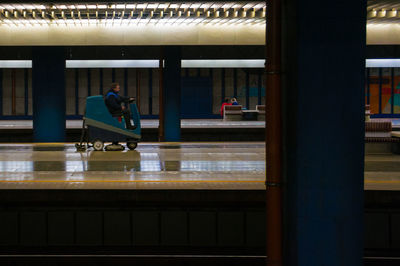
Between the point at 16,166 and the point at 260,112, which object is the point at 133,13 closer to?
the point at 16,166

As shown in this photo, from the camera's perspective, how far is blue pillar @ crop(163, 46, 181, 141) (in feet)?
57.2

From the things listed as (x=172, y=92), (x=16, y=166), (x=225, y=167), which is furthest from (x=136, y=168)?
(x=172, y=92)

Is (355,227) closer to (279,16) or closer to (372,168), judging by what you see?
(279,16)

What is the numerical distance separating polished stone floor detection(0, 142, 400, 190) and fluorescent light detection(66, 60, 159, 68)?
1260 centimetres

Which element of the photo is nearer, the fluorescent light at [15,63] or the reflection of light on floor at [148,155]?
the reflection of light on floor at [148,155]

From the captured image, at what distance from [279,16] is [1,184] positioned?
4.95 metres

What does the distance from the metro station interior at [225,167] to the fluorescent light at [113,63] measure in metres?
9.83

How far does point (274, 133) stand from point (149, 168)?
5.54m

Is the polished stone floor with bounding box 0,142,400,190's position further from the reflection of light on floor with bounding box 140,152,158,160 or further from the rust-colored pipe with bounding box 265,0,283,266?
the rust-colored pipe with bounding box 265,0,283,266

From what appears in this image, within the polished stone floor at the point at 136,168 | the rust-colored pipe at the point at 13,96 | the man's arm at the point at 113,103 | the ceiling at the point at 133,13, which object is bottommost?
the polished stone floor at the point at 136,168

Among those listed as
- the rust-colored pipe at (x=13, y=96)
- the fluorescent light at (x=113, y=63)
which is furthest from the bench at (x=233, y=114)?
the rust-colored pipe at (x=13, y=96)

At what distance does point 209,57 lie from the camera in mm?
26531

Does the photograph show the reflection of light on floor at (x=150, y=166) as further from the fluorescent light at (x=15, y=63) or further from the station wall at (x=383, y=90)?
the station wall at (x=383, y=90)

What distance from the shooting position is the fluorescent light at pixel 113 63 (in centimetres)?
2666
